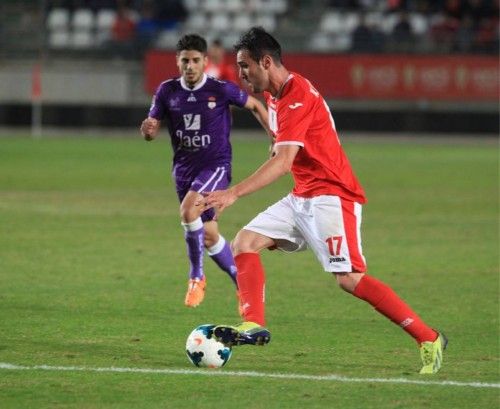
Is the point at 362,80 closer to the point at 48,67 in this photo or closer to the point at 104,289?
the point at 48,67

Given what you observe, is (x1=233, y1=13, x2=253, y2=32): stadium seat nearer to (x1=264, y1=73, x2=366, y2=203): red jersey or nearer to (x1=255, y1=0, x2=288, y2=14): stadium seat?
(x1=255, y1=0, x2=288, y2=14): stadium seat

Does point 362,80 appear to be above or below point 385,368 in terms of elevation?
below

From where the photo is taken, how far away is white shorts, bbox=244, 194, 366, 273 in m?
7.45

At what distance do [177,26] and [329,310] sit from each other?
1051 inches

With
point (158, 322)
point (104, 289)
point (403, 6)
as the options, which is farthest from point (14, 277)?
point (403, 6)

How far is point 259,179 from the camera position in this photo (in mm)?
7141

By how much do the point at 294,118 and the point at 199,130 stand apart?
359 cm

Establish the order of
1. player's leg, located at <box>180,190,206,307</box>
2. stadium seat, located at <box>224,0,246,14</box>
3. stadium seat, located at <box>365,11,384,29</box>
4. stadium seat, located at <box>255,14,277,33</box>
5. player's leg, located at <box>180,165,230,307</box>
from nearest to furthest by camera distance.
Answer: player's leg, located at <box>180,165,230,307</box>, player's leg, located at <box>180,190,206,307</box>, stadium seat, located at <box>365,11,384,29</box>, stadium seat, located at <box>255,14,277,33</box>, stadium seat, located at <box>224,0,246,14</box>

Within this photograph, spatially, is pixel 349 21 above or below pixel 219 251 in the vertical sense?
below

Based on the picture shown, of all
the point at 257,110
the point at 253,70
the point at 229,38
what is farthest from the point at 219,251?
the point at 229,38

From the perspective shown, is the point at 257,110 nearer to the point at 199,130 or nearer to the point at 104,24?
the point at 199,130

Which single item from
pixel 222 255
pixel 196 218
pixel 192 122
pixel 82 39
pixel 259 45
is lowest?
pixel 82 39

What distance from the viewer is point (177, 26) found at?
35.9 metres

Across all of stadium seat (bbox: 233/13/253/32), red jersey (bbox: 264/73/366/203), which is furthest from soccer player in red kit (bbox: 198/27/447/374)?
stadium seat (bbox: 233/13/253/32)
